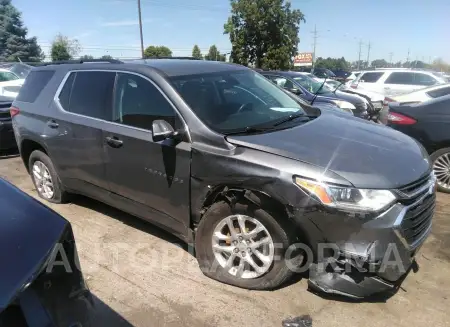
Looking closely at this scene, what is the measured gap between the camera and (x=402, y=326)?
271cm

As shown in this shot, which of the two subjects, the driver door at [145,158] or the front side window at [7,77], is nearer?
the driver door at [145,158]

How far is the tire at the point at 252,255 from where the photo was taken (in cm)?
286

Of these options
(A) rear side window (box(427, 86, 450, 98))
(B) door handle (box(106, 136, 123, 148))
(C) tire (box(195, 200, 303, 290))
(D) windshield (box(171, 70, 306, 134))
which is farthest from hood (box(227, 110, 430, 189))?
(A) rear side window (box(427, 86, 450, 98))

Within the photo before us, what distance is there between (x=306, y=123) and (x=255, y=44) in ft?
101

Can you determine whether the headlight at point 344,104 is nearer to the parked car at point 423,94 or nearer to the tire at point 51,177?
the parked car at point 423,94

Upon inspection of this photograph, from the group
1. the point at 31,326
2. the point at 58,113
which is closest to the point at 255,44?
A: the point at 58,113

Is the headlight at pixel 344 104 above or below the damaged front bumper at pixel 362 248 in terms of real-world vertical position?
below

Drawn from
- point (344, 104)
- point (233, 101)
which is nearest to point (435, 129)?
point (233, 101)

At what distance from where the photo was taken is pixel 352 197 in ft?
8.64

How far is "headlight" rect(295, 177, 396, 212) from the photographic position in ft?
8.59

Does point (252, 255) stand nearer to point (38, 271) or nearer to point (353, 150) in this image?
point (353, 150)

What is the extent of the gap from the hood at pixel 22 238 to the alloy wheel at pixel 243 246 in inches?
55.6

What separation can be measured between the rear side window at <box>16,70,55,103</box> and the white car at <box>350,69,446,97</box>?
11.9 metres

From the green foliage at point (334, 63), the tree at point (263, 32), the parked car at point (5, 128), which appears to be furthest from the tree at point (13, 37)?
the green foliage at point (334, 63)
